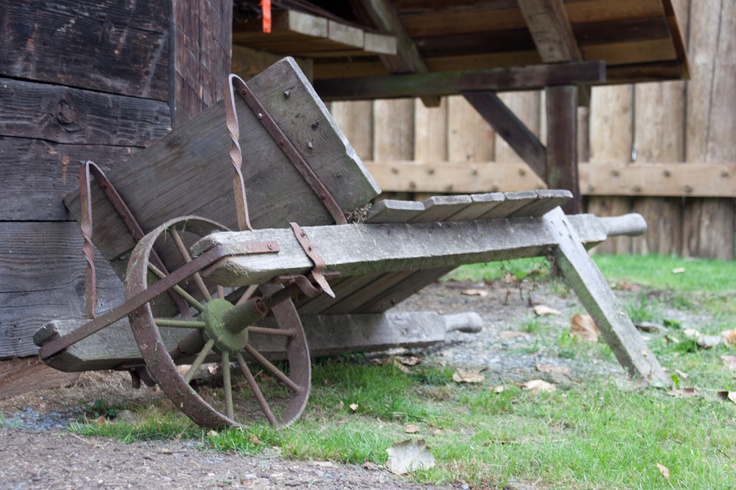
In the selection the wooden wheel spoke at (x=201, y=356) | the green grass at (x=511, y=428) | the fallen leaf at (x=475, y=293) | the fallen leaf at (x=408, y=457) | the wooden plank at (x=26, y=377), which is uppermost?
the wooden wheel spoke at (x=201, y=356)

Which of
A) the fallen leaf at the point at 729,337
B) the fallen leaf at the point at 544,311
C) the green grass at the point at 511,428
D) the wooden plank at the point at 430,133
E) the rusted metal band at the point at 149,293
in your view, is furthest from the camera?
the wooden plank at the point at 430,133

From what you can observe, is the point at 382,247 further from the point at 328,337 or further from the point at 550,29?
the point at 550,29

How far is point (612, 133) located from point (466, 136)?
1570 mm

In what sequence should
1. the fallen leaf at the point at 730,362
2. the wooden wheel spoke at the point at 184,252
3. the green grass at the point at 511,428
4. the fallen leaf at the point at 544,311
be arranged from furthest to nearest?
the fallen leaf at the point at 544,311 < the fallen leaf at the point at 730,362 < the wooden wheel spoke at the point at 184,252 < the green grass at the point at 511,428

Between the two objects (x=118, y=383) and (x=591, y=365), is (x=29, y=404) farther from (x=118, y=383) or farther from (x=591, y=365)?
(x=591, y=365)

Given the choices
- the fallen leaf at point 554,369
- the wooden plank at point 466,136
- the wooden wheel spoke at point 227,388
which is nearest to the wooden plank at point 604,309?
the fallen leaf at point 554,369

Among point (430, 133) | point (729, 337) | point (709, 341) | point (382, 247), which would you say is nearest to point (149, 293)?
point (382, 247)

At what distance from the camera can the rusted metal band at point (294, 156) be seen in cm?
295

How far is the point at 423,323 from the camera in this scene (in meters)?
4.60

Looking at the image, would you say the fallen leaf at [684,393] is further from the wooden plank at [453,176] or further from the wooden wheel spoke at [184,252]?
the wooden plank at [453,176]

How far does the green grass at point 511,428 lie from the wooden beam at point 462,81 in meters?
2.33

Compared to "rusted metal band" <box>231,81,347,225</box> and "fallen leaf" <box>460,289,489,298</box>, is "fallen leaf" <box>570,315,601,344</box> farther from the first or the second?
"rusted metal band" <box>231,81,347,225</box>

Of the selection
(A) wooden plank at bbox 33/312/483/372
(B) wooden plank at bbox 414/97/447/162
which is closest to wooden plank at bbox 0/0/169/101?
(A) wooden plank at bbox 33/312/483/372

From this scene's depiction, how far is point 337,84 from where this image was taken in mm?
7336
